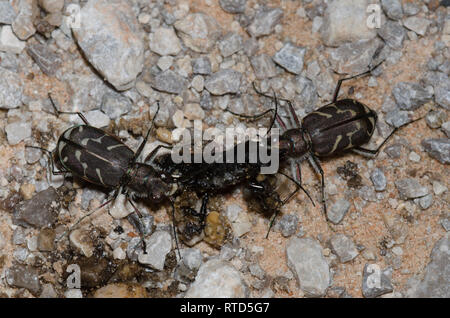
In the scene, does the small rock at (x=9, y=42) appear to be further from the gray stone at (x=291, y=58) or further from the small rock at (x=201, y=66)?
the gray stone at (x=291, y=58)

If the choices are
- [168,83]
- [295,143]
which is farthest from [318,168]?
[168,83]

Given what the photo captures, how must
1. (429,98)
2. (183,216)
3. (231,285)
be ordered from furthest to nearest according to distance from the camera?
1. (429,98)
2. (183,216)
3. (231,285)

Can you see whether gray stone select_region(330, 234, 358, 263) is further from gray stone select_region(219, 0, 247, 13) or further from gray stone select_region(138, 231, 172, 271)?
gray stone select_region(219, 0, 247, 13)

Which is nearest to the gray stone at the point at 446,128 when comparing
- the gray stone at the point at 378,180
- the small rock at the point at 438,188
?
the small rock at the point at 438,188

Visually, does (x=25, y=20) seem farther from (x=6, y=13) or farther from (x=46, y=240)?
(x=46, y=240)

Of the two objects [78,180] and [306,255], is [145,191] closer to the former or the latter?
[78,180]

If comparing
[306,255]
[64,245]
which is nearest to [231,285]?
[306,255]

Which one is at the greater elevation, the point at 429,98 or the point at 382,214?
the point at 429,98
